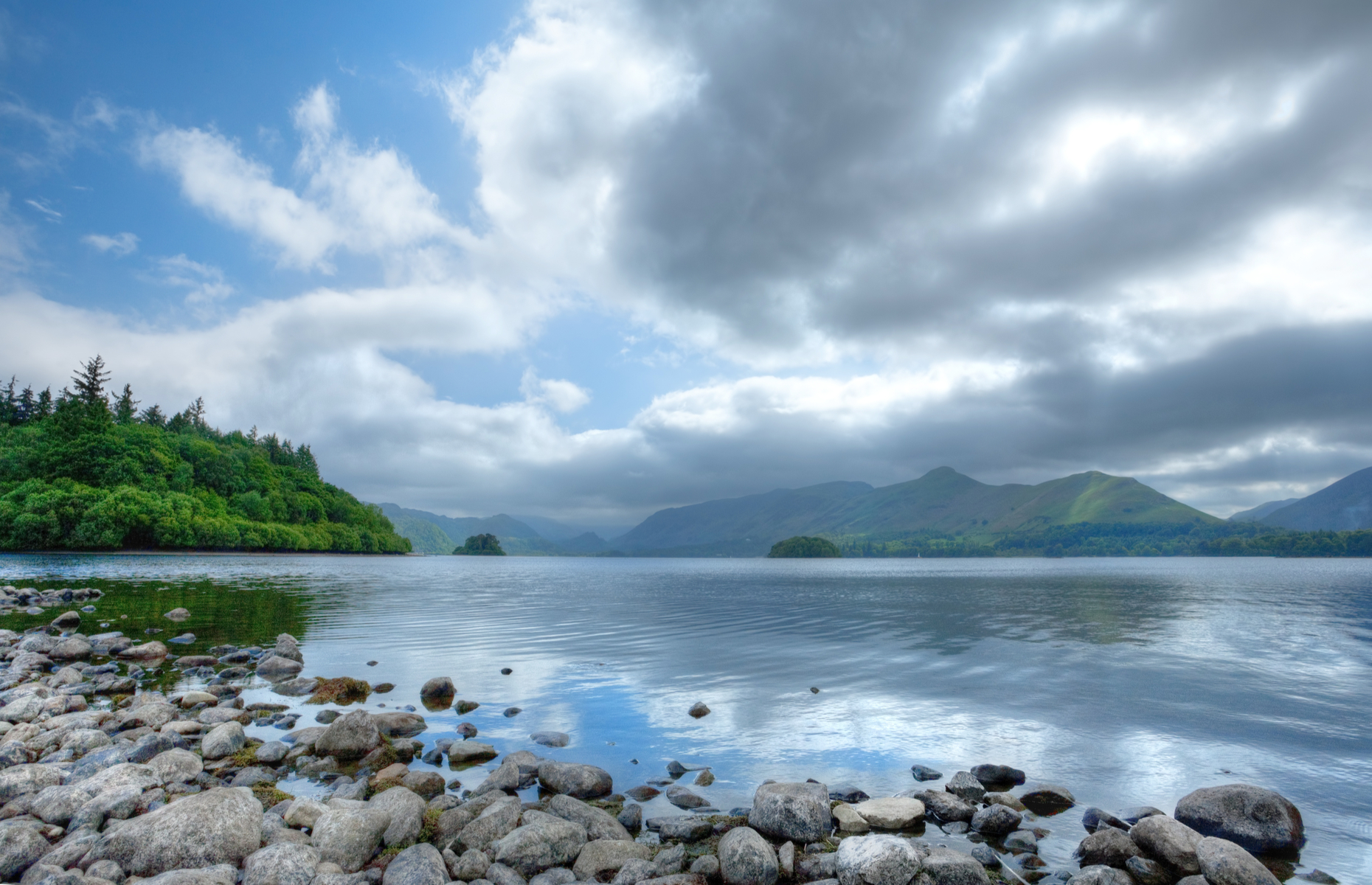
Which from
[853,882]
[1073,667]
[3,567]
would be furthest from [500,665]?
[3,567]

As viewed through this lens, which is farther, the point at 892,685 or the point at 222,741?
the point at 892,685

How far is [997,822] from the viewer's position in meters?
11.9

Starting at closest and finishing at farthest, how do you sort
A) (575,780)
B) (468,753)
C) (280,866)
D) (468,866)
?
1. (280,866)
2. (468,866)
3. (575,780)
4. (468,753)

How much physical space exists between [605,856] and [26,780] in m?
11.0

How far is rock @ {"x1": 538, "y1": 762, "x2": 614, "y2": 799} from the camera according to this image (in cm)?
1352

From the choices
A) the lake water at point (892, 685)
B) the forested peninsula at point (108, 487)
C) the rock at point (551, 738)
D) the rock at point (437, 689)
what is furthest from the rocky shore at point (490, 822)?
the forested peninsula at point (108, 487)

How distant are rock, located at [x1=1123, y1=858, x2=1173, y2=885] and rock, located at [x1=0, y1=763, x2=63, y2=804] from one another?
62.6ft

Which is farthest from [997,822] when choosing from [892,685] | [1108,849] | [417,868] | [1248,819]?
[892,685]

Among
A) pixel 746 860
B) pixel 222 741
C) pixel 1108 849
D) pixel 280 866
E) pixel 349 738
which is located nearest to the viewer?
pixel 280 866

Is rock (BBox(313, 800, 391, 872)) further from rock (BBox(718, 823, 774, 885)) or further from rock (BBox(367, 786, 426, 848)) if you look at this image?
rock (BBox(718, 823, 774, 885))

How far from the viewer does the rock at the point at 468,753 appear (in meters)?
15.5

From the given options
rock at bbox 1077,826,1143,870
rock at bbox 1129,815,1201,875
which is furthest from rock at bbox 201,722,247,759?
rock at bbox 1129,815,1201,875

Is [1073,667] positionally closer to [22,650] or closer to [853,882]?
[853,882]

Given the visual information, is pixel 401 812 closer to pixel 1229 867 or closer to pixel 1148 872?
pixel 1148 872
